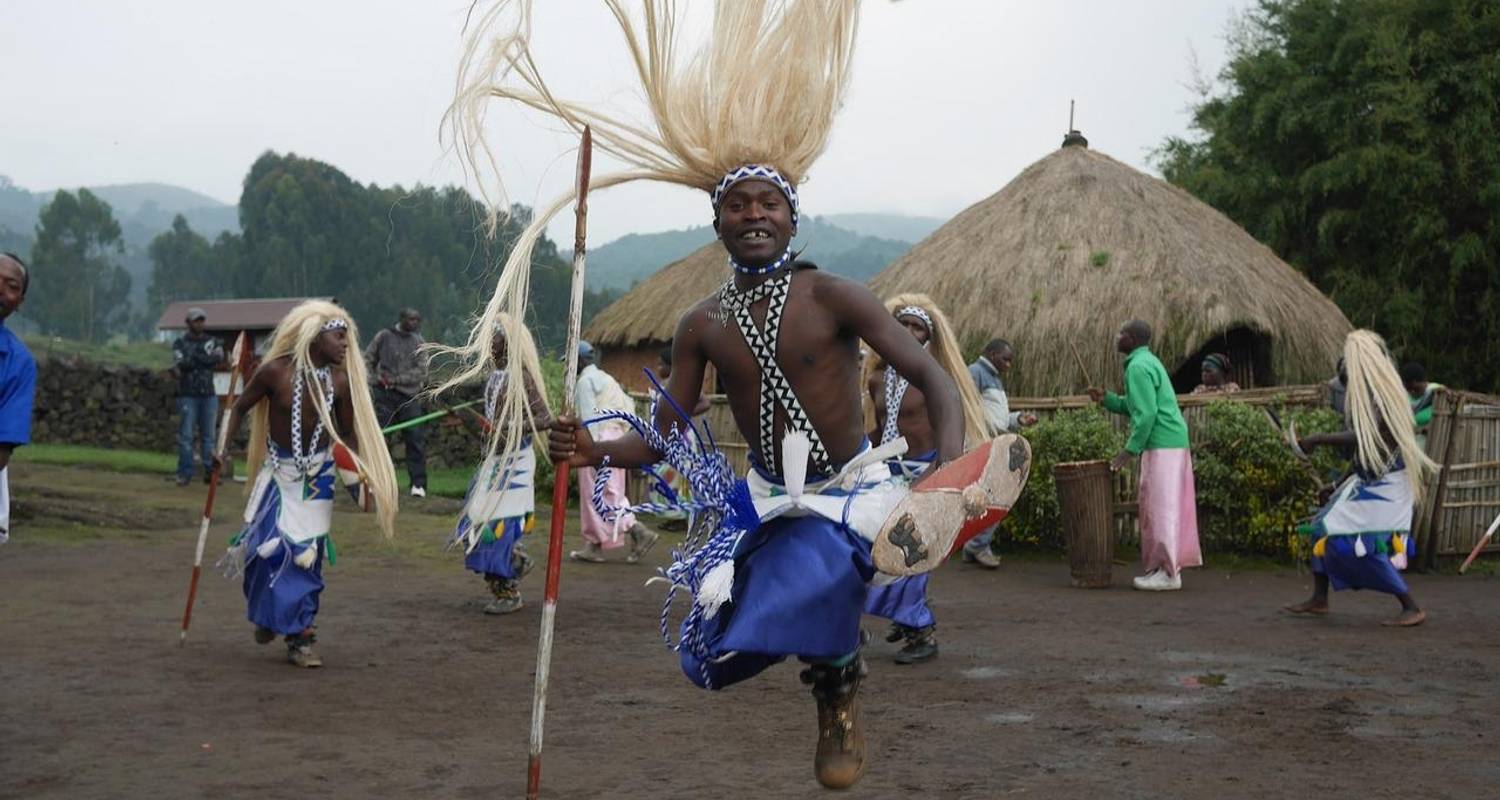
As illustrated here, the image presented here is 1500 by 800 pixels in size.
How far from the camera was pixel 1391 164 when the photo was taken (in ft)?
61.9

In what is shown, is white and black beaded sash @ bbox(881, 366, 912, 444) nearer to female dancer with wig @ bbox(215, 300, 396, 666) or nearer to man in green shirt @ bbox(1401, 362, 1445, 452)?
female dancer with wig @ bbox(215, 300, 396, 666)

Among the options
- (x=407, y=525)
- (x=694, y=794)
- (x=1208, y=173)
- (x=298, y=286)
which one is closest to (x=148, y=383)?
(x=407, y=525)

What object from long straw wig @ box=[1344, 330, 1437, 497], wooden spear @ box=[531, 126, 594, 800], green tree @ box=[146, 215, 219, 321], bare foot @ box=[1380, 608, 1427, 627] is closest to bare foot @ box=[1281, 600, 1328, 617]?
bare foot @ box=[1380, 608, 1427, 627]

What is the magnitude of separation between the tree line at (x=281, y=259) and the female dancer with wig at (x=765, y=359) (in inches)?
640

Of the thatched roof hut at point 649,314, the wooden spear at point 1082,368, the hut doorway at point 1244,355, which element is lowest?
the wooden spear at point 1082,368

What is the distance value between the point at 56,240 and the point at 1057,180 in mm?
62420

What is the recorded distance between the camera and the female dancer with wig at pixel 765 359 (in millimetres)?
3863

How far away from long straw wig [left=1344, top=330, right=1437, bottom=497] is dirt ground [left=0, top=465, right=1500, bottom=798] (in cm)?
99

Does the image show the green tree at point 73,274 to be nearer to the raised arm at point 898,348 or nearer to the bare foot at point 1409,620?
the bare foot at point 1409,620

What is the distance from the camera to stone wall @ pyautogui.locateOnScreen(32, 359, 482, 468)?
2078cm

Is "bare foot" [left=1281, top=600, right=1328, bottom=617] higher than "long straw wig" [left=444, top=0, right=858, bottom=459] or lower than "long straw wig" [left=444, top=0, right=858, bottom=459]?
lower

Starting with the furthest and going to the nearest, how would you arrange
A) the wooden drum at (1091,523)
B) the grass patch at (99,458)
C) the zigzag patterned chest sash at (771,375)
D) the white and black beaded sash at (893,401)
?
1. the grass patch at (99,458)
2. the wooden drum at (1091,523)
3. the white and black beaded sash at (893,401)
4. the zigzag patterned chest sash at (771,375)

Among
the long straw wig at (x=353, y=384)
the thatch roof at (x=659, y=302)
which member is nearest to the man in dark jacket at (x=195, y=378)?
the long straw wig at (x=353, y=384)

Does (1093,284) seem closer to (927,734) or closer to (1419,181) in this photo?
(1419,181)
